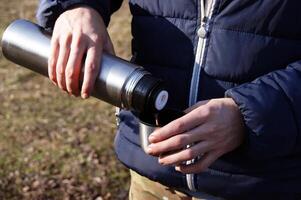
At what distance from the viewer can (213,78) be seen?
1.56 metres

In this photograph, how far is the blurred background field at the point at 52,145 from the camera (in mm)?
3596

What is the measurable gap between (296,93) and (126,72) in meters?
0.41

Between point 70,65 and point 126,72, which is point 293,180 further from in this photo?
point 70,65

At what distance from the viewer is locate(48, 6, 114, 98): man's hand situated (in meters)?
1.40

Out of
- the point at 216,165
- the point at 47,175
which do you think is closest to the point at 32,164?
the point at 47,175

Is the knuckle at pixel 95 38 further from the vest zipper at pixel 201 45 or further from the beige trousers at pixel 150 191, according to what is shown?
the beige trousers at pixel 150 191

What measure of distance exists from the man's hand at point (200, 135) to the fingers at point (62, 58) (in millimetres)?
258

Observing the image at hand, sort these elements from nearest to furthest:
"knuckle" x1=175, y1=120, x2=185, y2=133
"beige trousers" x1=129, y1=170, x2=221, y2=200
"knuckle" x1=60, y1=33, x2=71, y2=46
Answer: "knuckle" x1=175, y1=120, x2=185, y2=133
"knuckle" x1=60, y1=33, x2=71, y2=46
"beige trousers" x1=129, y1=170, x2=221, y2=200

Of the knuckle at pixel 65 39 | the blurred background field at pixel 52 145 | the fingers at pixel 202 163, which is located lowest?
the blurred background field at pixel 52 145

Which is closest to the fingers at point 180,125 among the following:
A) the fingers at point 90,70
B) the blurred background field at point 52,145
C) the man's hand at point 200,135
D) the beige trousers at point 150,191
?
the man's hand at point 200,135

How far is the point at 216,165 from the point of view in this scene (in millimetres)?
1622

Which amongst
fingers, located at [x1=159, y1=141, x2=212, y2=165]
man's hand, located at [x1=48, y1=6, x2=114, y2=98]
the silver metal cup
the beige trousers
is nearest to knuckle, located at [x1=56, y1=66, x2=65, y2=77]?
man's hand, located at [x1=48, y1=6, x2=114, y2=98]

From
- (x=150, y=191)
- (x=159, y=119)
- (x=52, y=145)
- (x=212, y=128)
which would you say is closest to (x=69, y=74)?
(x=159, y=119)

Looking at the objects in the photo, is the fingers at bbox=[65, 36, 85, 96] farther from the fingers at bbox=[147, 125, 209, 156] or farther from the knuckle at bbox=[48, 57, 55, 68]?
the fingers at bbox=[147, 125, 209, 156]
